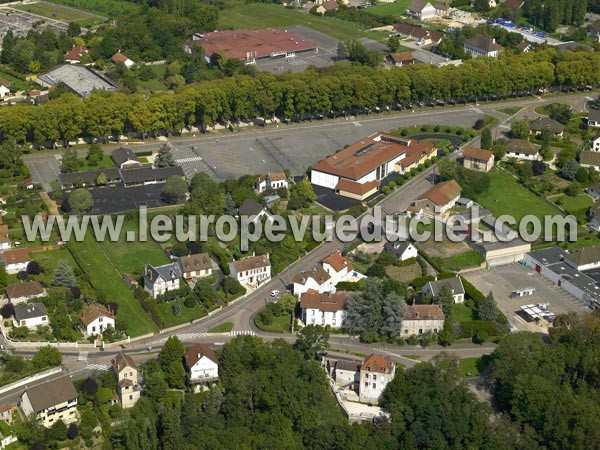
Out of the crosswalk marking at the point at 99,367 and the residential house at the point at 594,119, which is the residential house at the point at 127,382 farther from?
the residential house at the point at 594,119

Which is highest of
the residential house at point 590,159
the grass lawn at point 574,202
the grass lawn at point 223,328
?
the grass lawn at point 223,328

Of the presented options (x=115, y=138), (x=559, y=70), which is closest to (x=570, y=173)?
(x=559, y=70)

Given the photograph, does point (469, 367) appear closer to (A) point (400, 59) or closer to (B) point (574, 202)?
(B) point (574, 202)

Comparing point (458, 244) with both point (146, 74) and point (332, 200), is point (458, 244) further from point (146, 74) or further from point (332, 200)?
point (146, 74)

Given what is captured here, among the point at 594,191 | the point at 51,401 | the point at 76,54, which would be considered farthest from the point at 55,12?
the point at 51,401

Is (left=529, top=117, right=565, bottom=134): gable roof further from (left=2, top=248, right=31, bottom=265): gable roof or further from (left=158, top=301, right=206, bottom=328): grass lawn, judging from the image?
(left=2, top=248, right=31, bottom=265): gable roof

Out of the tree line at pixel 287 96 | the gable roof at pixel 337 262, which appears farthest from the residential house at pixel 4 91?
the gable roof at pixel 337 262

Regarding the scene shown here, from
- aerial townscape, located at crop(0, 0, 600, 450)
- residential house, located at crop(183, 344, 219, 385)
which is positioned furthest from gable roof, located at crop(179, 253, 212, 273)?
residential house, located at crop(183, 344, 219, 385)

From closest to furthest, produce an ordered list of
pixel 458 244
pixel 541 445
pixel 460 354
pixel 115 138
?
pixel 541 445 < pixel 460 354 < pixel 458 244 < pixel 115 138
